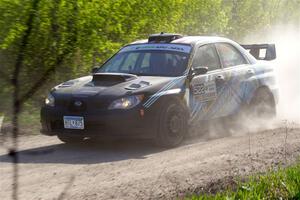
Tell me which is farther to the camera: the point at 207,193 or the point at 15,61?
the point at 15,61

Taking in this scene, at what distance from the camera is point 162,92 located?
31.7ft

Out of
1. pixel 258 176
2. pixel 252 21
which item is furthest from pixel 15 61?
pixel 252 21

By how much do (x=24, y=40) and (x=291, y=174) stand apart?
7086mm

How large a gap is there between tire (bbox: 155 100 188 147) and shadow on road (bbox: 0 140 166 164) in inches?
7.1

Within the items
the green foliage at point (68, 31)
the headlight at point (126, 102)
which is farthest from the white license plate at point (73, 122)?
the green foliage at point (68, 31)

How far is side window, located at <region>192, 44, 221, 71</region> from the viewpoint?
10711mm

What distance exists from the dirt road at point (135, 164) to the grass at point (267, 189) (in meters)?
0.58

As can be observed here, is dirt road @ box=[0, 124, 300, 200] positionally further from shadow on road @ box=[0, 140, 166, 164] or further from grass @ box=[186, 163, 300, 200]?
grass @ box=[186, 163, 300, 200]

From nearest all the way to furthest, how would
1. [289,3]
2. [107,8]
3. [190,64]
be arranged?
[190,64] → [107,8] → [289,3]

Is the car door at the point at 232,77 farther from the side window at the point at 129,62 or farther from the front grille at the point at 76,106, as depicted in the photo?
the front grille at the point at 76,106

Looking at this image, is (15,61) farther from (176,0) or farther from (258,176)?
(258,176)

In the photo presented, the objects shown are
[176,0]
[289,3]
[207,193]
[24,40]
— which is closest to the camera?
[207,193]

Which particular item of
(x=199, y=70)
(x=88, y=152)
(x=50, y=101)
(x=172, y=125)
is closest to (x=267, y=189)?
(x=172, y=125)

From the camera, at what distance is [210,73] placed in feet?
35.3
